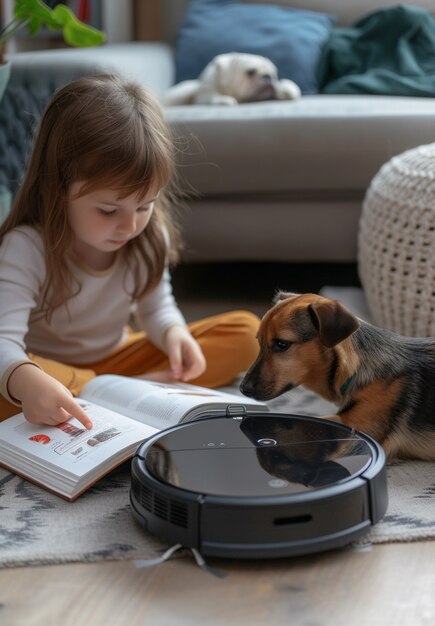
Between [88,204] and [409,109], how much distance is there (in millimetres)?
950

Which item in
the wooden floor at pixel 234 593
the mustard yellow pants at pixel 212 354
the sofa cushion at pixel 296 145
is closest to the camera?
the wooden floor at pixel 234 593

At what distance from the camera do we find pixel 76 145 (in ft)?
4.53

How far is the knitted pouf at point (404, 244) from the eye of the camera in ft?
5.25

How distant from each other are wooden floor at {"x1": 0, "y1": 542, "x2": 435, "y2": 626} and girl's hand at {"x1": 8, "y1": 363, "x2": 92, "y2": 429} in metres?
0.28

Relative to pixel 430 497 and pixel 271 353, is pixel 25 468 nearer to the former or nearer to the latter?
pixel 271 353

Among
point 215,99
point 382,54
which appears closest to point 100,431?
point 215,99

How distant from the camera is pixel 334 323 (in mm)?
1188

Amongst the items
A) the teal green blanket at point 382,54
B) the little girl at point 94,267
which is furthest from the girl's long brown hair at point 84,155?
the teal green blanket at point 382,54

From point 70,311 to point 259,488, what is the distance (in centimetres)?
67

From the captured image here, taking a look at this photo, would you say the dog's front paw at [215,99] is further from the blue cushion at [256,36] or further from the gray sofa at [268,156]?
the blue cushion at [256,36]

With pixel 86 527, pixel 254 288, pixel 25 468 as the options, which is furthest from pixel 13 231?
pixel 254 288

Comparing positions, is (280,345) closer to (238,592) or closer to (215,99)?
(238,592)

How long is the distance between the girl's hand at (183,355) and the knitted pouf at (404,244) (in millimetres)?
386

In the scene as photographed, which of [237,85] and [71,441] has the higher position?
[237,85]
